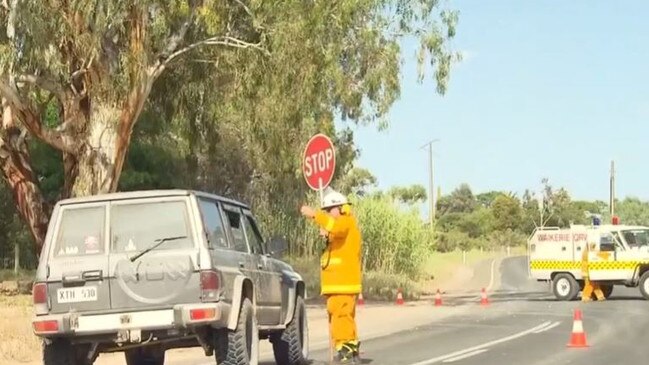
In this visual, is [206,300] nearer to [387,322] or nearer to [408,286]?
[387,322]

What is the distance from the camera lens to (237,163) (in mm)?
42844

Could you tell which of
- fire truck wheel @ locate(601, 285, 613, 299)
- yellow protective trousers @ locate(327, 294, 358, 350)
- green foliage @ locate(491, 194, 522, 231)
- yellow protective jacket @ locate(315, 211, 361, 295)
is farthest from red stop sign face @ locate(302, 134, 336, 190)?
green foliage @ locate(491, 194, 522, 231)

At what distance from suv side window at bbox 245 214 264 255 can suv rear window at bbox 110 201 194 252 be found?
188 cm

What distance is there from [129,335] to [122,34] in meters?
13.6

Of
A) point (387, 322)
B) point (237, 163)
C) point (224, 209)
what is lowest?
point (387, 322)

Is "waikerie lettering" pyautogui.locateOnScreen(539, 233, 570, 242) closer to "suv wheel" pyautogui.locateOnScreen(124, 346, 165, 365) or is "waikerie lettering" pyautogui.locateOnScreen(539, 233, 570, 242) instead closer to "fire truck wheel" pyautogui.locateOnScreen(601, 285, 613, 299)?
"fire truck wheel" pyautogui.locateOnScreen(601, 285, 613, 299)

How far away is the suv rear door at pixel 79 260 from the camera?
1066cm

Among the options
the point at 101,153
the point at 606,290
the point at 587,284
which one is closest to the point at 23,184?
the point at 101,153

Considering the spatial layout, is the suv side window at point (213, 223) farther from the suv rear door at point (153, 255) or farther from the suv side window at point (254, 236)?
the suv side window at point (254, 236)

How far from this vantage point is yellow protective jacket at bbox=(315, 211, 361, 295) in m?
12.3

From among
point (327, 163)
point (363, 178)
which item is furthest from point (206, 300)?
point (363, 178)

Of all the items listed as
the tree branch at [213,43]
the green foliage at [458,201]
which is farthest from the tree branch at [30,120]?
the green foliage at [458,201]

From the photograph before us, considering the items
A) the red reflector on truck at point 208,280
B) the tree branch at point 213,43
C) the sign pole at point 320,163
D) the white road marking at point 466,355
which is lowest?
the white road marking at point 466,355

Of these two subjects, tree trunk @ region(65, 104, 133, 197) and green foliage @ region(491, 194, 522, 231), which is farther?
green foliage @ region(491, 194, 522, 231)
